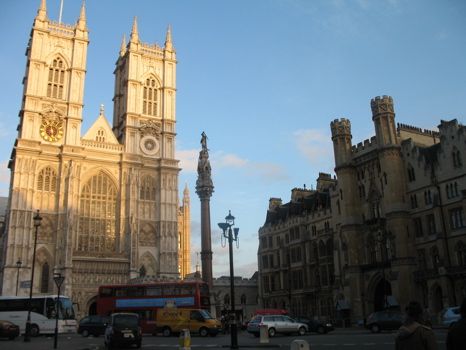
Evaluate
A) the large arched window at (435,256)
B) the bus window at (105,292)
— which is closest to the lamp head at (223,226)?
the bus window at (105,292)

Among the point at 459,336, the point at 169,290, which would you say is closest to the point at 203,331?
the point at 169,290

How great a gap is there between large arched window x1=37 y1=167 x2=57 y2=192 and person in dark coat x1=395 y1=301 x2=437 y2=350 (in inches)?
2284

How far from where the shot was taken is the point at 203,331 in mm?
33000

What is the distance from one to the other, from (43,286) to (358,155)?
3714cm

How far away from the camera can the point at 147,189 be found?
65.2 meters

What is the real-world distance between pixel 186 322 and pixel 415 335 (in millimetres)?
29036

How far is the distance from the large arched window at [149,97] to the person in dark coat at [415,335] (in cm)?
6484

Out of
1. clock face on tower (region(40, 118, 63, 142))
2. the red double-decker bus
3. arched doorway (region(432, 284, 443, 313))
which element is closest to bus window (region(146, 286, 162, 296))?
the red double-decker bus

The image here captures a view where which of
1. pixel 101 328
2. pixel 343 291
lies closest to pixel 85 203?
pixel 101 328

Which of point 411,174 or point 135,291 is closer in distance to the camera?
point 135,291

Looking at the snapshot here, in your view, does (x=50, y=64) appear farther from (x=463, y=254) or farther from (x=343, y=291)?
(x=463, y=254)

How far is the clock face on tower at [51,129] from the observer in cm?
6084

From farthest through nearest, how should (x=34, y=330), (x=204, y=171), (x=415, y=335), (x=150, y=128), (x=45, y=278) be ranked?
(x=150, y=128), (x=45, y=278), (x=204, y=171), (x=34, y=330), (x=415, y=335)

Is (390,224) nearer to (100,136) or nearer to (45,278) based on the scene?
(45,278)
